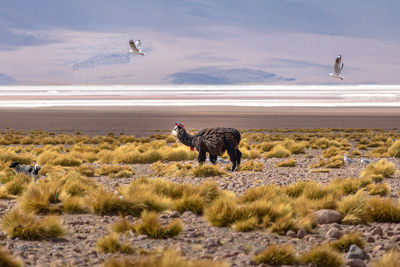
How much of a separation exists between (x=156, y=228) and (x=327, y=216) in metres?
2.14

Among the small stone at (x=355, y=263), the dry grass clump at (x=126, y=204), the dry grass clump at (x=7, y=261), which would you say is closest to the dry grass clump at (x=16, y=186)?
the dry grass clump at (x=126, y=204)

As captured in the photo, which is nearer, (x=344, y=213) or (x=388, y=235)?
(x=388, y=235)

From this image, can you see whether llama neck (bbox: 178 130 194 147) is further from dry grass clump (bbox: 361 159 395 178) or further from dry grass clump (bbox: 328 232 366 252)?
dry grass clump (bbox: 328 232 366 252)

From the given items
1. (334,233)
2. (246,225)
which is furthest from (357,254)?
(246,225)

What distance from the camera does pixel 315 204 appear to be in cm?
637

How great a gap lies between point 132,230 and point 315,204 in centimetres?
256

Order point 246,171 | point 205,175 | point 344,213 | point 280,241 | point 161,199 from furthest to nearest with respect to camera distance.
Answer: point 246,171
point 205,175
point 161,199
point 344,213
point 280,241

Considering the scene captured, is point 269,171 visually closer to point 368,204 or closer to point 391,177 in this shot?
point 391,177

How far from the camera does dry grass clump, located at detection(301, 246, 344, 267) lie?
167 inches

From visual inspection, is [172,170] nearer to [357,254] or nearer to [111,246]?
[111,246]

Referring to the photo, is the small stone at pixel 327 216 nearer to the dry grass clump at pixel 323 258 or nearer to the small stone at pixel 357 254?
the small stone at pixel 357 254

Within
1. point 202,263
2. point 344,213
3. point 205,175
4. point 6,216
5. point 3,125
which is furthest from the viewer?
point 3,125

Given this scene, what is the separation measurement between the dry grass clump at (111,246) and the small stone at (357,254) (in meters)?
2.07

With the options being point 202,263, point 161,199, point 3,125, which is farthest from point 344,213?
point 3,125
